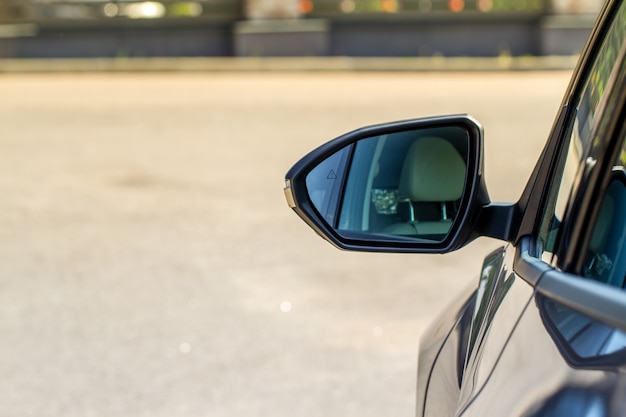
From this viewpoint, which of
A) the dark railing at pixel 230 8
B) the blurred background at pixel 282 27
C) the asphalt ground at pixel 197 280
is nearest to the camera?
the asphalt ground at pixel 197 280

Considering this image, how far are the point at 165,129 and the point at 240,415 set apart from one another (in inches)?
331

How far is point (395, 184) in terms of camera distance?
2.16 m

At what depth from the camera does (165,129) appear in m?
12.4

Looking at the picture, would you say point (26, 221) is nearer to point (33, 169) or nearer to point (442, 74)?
point (33, 169)

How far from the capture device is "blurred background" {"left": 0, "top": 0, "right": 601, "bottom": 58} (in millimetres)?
20516

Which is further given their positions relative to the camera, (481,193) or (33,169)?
(33,169)

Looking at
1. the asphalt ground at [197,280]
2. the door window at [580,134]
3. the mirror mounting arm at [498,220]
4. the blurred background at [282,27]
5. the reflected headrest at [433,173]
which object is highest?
the door window at [580,134]

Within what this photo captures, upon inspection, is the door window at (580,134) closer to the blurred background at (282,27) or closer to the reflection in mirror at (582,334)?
the reflection in mirror at (582,334)

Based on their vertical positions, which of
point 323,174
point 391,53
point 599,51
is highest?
point 599,51

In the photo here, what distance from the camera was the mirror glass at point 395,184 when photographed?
2131 millimetres

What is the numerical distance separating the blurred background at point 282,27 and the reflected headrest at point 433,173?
1848 centimetres

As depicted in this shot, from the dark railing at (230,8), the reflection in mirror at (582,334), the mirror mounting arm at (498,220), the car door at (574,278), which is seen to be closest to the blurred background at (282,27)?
the dark railing at (230,8)

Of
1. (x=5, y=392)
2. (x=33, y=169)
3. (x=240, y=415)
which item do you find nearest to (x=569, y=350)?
(x=240, y=415)

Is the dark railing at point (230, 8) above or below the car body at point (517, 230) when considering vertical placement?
below
